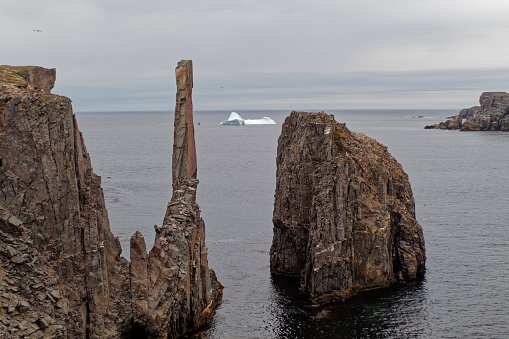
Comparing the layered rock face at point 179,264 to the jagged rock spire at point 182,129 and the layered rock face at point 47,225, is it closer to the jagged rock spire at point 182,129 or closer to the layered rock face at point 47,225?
the jagged rock spire at point 182,129

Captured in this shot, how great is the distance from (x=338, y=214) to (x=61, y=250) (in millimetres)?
34458

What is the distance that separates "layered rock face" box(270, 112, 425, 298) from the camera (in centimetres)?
7356

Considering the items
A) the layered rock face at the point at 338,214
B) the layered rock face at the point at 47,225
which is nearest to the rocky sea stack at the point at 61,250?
the layered rock face at the point at 47,225

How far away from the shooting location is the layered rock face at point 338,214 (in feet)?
241

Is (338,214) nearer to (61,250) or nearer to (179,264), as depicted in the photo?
(179,264)

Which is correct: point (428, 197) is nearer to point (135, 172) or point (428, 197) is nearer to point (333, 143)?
point (333, 143)

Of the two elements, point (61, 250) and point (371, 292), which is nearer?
point (61, 250)

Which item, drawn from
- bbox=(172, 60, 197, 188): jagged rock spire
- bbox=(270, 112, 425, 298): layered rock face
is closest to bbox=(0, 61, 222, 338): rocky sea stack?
bbox=(172, 60, 197, 188): jagged rock spire

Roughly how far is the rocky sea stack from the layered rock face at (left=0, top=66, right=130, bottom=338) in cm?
7

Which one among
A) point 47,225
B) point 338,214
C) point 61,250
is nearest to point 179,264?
point 61,250

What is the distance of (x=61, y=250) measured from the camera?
50.4m

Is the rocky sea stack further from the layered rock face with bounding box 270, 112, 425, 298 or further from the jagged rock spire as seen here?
the layered rock face with bounding box 270, 112, 425, 298

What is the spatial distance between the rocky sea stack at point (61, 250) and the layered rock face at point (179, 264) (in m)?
0.12

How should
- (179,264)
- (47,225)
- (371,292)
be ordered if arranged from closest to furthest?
(47,225), (179,264), (371,292)
